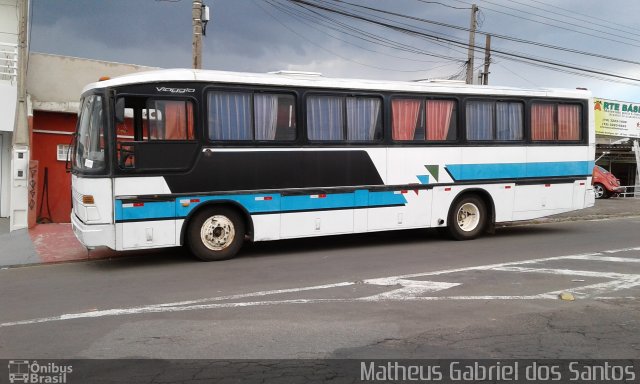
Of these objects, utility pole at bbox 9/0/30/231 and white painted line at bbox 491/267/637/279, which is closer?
white painted line at bbox 491/267/637/279

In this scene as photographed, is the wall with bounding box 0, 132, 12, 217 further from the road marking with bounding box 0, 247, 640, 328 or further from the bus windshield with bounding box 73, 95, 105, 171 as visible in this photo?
the road marking with bounding box 0, 247, 640, 328

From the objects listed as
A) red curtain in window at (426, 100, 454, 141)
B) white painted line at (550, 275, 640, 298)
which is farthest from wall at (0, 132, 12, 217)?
white painted line at (550, 275, 640, 298)

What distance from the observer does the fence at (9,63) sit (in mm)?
13991

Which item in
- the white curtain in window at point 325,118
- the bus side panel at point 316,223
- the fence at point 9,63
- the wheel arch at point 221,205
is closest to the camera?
the wheel arch at point 221,205

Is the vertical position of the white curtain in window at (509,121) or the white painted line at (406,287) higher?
the white curtain in window at (509,121)

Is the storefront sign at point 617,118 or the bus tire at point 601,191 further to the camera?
the storefront sign at point 617,118

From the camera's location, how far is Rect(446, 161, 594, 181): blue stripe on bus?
39.9ft

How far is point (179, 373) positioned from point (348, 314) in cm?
231

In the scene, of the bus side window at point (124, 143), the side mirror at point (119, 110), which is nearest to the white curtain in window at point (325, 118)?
the bus side window at point (124, 143)

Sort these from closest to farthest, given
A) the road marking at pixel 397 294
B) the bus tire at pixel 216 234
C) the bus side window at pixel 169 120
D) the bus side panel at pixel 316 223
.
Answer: the road marking at pixel 397 294 < the bus side window at pixel 169 120 < the bus tire at pixel 216 234 < the bus side panel at pixel 316 223

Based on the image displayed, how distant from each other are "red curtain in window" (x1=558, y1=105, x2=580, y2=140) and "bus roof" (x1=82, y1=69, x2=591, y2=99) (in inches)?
11.4

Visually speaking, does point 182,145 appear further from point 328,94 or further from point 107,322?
point 107,322

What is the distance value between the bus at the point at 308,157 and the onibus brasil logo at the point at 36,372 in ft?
14.2

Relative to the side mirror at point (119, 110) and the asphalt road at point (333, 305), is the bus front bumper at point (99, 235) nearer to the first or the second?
the asphalt road at point (333, 305)
